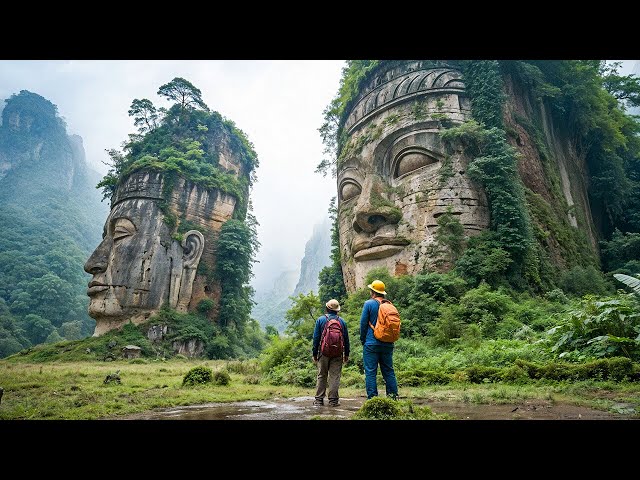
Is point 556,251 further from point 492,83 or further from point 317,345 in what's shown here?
point 317,345

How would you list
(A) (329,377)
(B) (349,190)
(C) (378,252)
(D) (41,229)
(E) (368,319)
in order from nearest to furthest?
(E) (368,319), (A) (329,377), (C) (378,252), (B) (349,190), (D) (41,229)

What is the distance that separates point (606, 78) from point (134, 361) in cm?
2750

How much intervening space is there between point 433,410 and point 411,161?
968cm

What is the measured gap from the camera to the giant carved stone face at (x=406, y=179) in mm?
11469

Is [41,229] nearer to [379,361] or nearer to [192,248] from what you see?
[192,248]

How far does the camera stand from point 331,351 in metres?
4.86

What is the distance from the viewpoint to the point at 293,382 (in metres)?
7.72

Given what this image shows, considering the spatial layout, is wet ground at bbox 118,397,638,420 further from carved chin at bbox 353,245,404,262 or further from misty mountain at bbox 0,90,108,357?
misty mountain at bbox 0,90,108,357

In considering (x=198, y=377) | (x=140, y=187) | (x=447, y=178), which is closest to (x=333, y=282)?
(x=447, y=178)

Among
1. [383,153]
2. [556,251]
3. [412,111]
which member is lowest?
[556,251]

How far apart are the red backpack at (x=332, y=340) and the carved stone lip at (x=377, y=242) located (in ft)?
23.8

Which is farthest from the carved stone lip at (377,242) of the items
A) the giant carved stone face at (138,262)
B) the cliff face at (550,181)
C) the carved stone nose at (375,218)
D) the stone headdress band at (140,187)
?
the stone headdress band at (140,187)

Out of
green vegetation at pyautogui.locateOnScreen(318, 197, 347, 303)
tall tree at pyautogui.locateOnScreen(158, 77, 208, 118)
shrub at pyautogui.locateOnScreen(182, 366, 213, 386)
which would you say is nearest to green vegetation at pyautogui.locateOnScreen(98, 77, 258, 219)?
tall tree at pyautogui.locateOnScreen(158, 77, 208, 118)
